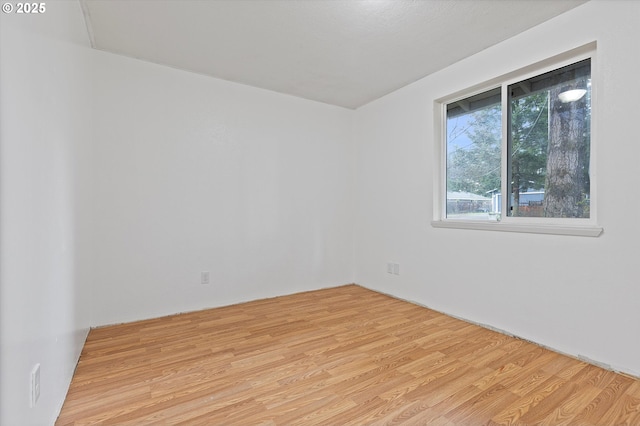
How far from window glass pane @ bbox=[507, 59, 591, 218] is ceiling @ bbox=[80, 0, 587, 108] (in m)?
0.50

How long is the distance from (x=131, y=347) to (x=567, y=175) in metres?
3.59

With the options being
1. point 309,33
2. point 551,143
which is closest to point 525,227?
point 551,143

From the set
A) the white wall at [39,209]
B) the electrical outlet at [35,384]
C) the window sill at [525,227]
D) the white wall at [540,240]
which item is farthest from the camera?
the window sill at [525,227]

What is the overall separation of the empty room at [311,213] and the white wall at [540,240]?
0.05 ft

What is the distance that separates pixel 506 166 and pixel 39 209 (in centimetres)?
321

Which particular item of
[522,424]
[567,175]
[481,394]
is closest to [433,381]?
[481,394]

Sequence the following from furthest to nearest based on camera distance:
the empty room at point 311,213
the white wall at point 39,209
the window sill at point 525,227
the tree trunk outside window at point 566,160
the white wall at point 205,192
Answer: the white wall at point 205,192, the tree trunk outside window at point 566,160, the window sill at point 525,227, the empty room at point 311,213, the white wall at point 39,209

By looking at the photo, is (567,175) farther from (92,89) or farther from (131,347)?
(92,89)

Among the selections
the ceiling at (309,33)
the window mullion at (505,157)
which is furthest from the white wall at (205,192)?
the window mullion at (505,157)

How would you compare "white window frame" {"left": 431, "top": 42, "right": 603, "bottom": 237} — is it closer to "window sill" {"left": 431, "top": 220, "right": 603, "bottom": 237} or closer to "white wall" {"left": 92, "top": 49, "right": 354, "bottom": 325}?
"window sill" {"left": 431, "top": 220, "right": 603, "bottom": 237}

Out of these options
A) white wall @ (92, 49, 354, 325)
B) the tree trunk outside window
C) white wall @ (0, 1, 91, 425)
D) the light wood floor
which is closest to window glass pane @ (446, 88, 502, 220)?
the tree trunk outside window

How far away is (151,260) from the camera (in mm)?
2967

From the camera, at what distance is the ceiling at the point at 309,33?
217 centimetres

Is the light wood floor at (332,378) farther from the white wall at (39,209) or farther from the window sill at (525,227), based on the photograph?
the window sill at (525,227)
